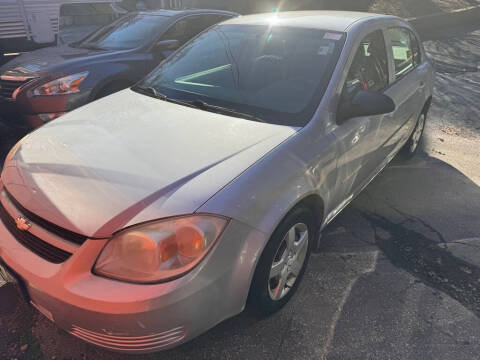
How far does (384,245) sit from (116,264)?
6.87ft

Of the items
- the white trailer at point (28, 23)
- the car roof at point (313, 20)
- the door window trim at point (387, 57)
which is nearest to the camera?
A: the door window trim at point (387, 57)

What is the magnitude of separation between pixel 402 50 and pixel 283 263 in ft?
8.49

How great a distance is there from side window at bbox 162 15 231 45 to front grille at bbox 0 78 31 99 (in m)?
1.74

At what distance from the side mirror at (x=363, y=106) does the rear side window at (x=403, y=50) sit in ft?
3.63

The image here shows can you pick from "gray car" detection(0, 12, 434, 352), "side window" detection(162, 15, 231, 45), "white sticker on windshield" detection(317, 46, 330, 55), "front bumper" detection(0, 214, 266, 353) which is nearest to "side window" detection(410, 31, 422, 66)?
"gray car" detection(0, 12, 434, 352)

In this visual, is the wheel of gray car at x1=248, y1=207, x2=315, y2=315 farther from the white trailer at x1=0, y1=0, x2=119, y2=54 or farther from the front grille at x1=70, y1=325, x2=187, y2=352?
the white trailer at x1=0, y1=0, x2=119, y2=54

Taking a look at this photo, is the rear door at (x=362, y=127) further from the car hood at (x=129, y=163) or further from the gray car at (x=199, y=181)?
the car hood at (x=129, y=163)

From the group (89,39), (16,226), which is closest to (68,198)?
(16,226)

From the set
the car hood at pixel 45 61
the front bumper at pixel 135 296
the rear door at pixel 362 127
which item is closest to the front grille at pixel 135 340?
the front bumper at pixel 135 296

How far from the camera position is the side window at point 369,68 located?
2.61 metres

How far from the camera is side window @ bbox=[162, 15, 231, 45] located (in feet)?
16.3

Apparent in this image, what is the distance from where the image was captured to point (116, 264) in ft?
5.29

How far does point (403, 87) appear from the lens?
136 inches

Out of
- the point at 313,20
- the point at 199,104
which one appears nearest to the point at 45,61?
the point at 199,104
